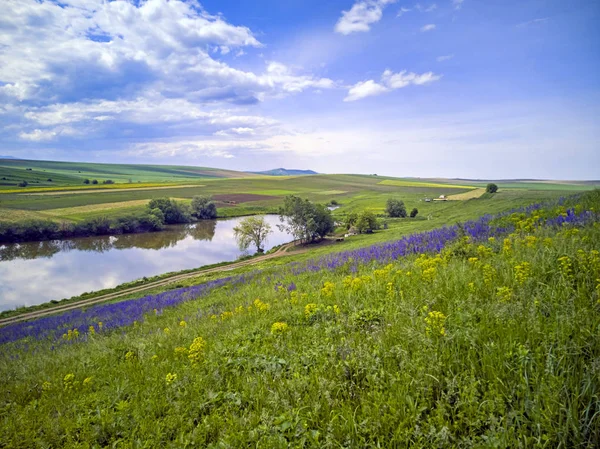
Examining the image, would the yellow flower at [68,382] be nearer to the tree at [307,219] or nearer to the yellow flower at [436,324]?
the yellow flower at [436,324]

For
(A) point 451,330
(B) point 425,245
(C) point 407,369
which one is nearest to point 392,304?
(A) point 451,330

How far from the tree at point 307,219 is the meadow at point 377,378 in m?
52.1

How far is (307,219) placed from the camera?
5809 cm

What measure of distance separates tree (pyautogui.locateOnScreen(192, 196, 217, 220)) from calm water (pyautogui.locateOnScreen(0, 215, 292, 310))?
18.6 metres

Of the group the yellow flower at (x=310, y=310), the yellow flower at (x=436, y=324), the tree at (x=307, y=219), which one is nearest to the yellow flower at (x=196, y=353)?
the yellow flower at (x=310, y=310)

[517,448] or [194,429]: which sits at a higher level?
[517,448]

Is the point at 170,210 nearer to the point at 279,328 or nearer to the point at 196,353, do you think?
the point at 196,353

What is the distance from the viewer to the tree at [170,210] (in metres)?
85.4

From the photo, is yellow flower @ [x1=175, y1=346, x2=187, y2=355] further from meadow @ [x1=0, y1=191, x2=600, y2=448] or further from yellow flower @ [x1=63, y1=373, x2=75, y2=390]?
yellow flower @ [x1=63, y1=373, x2=75, y2=390]

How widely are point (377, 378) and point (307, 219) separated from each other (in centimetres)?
5496

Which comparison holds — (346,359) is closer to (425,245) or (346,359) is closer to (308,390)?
(308,390)

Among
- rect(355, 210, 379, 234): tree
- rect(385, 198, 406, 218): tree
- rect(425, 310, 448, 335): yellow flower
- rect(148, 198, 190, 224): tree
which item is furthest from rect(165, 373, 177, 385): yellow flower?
rect(148, 198, 190, 224): tree

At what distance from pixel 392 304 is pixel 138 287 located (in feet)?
117

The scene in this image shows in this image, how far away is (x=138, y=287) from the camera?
34000 millimetres
